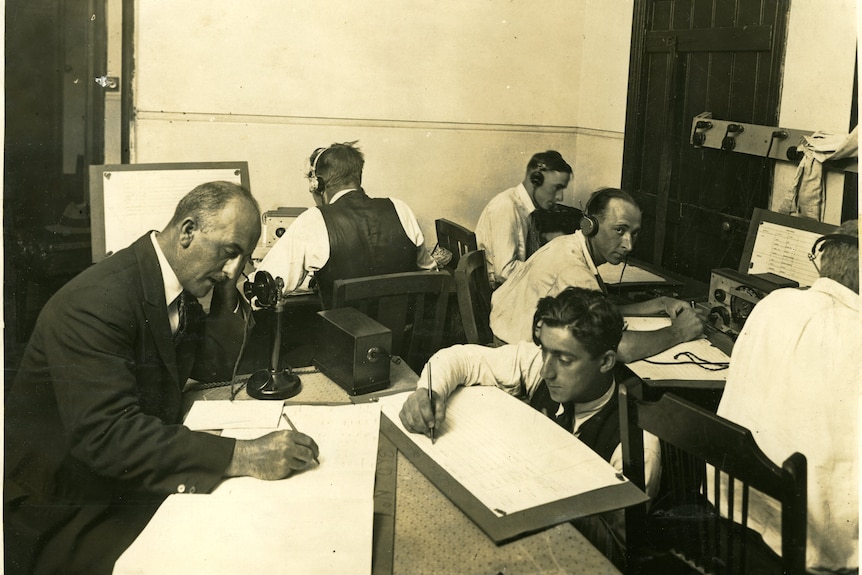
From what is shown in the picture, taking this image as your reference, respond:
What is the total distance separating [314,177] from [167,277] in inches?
45.1

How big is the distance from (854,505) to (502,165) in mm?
1571

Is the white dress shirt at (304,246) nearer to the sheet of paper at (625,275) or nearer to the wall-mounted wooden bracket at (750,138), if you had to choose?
the sheet of paper at (625,275)

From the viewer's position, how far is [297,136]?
246 cm

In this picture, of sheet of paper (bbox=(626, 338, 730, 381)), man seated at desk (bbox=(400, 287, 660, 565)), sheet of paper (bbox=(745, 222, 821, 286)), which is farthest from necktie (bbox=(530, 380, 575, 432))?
sheet of paper (bbox=(745, 222, 821, 286))

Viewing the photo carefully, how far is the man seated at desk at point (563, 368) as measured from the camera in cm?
171

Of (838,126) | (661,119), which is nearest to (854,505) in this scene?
(838,126)

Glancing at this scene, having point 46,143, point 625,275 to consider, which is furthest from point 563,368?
point 46,143

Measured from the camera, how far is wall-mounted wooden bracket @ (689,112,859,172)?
2.10 m

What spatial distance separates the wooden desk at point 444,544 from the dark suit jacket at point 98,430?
13.9 inches

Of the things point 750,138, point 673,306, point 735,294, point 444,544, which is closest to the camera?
point 444,544

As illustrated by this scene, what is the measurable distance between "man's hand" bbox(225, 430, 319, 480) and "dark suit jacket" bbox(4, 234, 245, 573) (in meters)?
0.03

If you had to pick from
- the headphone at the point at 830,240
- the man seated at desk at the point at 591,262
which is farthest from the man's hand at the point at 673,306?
the headphone at the point at 830,240

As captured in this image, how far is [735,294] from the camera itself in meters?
2.17

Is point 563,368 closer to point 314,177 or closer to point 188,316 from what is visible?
point 188,316
